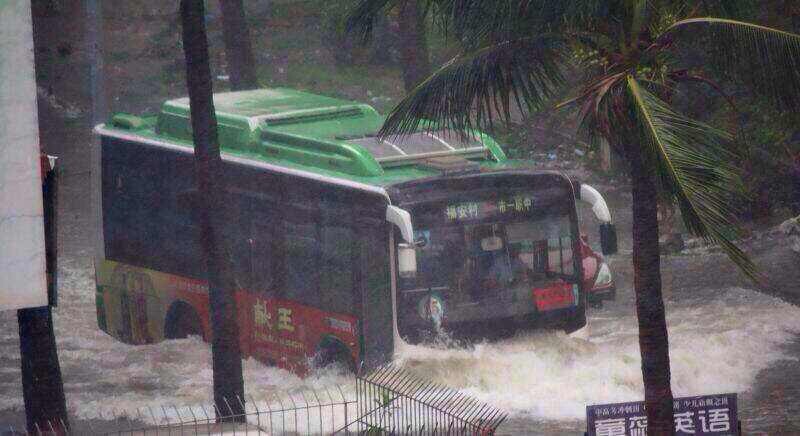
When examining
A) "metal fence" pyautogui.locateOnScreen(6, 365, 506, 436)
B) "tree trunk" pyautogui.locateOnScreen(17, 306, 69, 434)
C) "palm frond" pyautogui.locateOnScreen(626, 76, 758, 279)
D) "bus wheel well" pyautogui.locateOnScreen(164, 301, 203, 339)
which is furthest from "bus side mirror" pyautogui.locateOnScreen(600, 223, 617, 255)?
"tree trunk" pyautogui.locateOnScreen(17, 306, 69, 434)

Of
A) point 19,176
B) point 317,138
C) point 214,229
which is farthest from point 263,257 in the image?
point 19,176

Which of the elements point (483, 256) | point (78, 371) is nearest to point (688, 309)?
point (483, 256)

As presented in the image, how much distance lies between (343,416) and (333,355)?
1.30 metres

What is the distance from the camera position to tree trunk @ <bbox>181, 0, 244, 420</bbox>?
1228 cm

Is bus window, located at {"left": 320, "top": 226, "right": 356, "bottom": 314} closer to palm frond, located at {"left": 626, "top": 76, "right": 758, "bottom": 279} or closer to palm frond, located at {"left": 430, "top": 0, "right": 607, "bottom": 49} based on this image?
palm frond, located at {"left": 430, "top": 0, "right": 607, "bottom": 49}

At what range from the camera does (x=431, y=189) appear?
1377 centimetres

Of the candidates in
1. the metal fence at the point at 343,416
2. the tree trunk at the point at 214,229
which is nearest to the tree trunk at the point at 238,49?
the metal fence at the point at 343,416

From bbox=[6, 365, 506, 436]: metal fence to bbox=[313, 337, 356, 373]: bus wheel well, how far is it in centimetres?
31

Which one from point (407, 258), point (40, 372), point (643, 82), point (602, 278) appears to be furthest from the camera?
point (602, 278)

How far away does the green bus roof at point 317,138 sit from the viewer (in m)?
14.4

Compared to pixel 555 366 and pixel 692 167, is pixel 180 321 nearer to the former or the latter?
pixel 555 366

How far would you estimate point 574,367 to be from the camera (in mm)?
14438

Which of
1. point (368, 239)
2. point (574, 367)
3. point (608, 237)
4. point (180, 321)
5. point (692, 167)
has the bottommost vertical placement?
point (574, 367)

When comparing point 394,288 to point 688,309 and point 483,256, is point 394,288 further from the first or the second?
point 688,309
